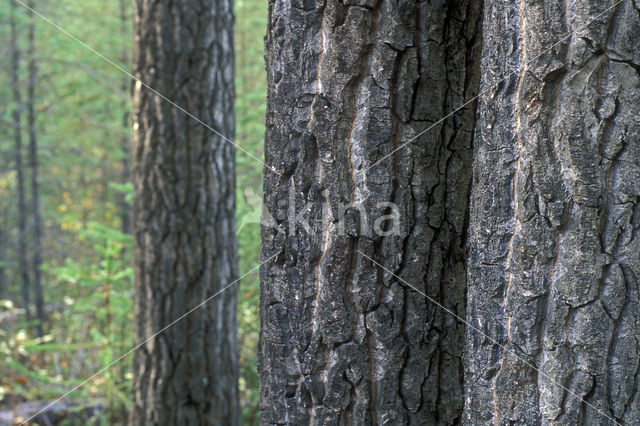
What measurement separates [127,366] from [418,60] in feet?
18.2

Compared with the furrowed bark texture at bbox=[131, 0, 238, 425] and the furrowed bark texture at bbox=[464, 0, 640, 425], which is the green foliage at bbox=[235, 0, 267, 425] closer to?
the furrowed bark texture at bbox=[131, 0, 238, 425]

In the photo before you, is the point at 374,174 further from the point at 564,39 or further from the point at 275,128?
the point at 564,39

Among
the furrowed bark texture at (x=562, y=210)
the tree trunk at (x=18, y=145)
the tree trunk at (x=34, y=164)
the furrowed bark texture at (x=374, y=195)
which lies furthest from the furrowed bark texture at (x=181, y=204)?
the tree trunk at (x=18, y=145)

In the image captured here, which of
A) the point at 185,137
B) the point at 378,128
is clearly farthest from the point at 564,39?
the point at 185,137

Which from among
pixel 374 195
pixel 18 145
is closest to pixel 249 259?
pixel 374 195

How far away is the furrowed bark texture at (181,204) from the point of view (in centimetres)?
396

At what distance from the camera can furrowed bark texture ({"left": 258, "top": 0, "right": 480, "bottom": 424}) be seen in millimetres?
1578

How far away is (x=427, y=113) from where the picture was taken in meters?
1.60

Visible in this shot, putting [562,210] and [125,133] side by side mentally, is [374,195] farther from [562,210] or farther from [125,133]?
[125,133]

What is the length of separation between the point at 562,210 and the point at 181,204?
3.18 meters

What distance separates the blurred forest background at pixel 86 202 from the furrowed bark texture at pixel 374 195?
9.57ft

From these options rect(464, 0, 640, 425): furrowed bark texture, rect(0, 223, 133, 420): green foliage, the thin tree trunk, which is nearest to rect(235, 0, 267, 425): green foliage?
rect(0, 223, 133, 420): green foliage

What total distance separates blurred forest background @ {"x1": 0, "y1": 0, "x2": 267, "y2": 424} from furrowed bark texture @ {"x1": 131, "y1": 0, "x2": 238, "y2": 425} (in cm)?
60

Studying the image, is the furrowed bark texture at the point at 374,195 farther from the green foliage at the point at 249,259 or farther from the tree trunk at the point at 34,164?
the tree trunk at the point at 34,164
